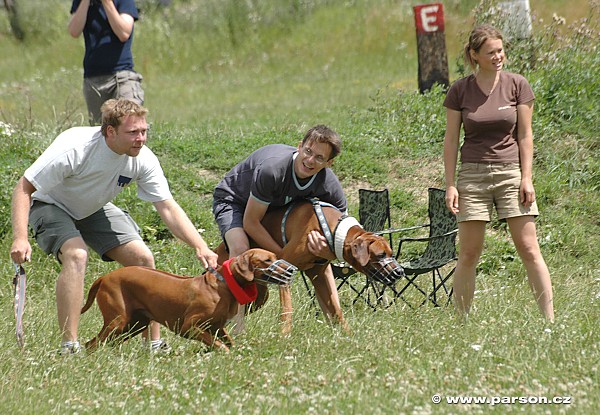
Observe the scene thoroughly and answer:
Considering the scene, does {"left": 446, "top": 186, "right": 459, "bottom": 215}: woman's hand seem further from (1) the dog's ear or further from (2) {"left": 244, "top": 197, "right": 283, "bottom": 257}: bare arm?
(2) {"left": 244, "top": 197, "right": 283, "bottom": 257}: bare arm

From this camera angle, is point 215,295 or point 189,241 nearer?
point 215,295

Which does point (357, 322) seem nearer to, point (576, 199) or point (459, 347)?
point (459, 347)

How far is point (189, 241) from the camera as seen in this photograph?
5.32 metres

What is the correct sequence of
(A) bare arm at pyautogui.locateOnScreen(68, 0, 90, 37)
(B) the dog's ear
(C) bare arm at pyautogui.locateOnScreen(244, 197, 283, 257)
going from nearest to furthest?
(B) the dog's ear
(C) bare arm at pyautogui.locateOnScreen(244, 197, 283, 257)
(A) bare arm at pyautogui.locateOnScreen(68, 0, 90, 37)

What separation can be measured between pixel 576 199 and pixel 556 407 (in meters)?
4.99

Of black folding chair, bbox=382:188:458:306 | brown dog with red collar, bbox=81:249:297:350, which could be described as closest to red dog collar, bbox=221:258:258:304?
brown dog with red collar, bbox=81:249:297:350

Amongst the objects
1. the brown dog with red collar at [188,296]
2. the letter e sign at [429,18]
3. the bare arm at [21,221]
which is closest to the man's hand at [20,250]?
the bare arm at [21,221]

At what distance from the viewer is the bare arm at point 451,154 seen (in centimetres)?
536

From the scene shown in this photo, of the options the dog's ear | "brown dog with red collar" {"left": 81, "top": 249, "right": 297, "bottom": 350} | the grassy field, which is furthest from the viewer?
the dog's ear

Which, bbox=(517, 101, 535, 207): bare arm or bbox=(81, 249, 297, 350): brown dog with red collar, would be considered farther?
bbox=(517, 101, 535, 207): bare arm

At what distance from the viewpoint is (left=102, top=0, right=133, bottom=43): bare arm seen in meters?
8.04

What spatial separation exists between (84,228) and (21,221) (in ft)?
1.97

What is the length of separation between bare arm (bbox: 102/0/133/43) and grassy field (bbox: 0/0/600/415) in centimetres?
152

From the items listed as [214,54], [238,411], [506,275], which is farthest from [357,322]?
[214,54]
